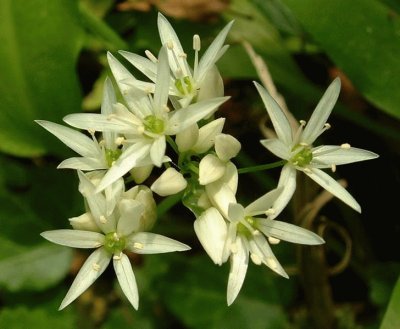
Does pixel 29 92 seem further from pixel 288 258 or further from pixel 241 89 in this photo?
pixel 288 258

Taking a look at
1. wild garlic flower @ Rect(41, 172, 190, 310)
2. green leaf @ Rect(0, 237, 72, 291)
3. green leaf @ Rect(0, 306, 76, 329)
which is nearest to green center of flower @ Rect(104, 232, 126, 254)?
wild garlic flower @ Rect(41, 172, 190, 310)

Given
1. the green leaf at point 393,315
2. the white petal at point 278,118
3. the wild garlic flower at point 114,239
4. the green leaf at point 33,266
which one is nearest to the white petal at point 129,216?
the wild garlic flower at point 114,239

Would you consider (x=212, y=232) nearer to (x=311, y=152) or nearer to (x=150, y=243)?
(x=150, y=243)

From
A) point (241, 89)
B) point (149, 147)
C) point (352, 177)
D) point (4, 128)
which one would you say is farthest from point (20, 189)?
point (352, 177)

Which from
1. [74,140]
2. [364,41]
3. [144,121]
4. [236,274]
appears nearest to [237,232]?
[236,274]

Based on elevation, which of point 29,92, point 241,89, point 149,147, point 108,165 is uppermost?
point 149,147

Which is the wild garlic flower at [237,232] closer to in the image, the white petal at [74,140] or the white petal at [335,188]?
the white petal at [335,188]
